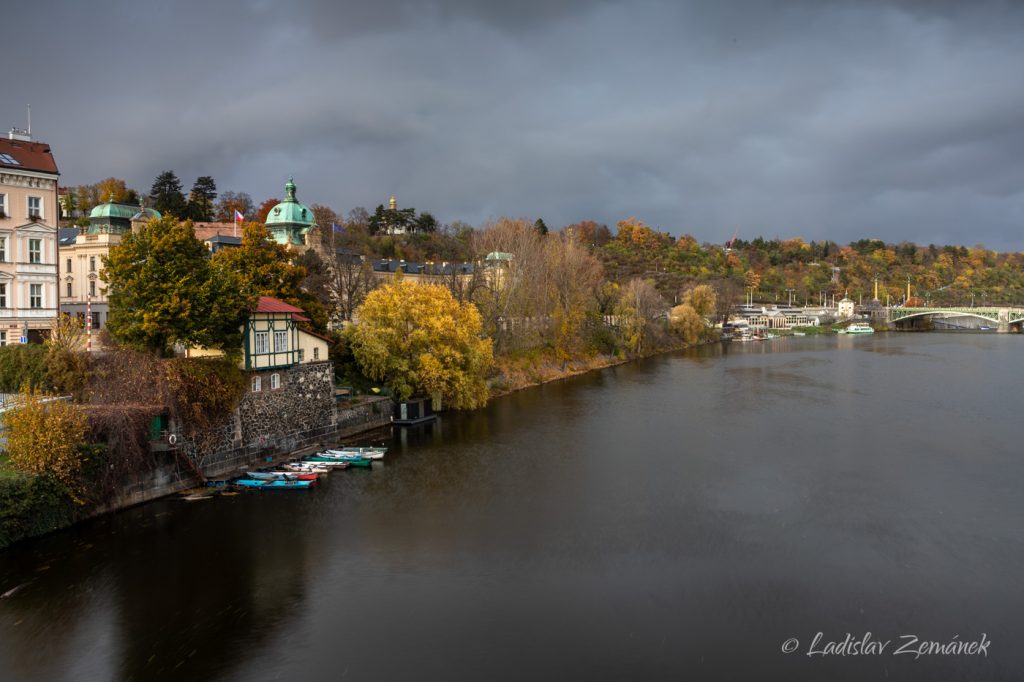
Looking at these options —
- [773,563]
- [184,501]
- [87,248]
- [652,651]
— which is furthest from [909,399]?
[87,248]

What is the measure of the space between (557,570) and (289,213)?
114ft

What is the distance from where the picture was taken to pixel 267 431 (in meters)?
21.5

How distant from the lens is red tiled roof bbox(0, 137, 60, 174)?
891 inches

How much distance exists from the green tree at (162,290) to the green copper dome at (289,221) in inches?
943

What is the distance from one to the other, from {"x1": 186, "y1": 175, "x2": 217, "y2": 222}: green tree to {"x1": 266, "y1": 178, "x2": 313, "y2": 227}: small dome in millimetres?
24644

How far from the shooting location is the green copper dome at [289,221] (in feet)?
141

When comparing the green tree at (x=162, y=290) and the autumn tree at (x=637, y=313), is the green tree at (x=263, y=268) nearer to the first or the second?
the green tree at (x=162, y=290)

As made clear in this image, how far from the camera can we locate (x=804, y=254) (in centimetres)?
13688

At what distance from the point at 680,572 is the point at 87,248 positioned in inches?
1407

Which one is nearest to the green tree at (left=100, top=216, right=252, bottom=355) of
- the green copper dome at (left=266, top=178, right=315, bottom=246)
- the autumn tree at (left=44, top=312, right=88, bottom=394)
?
the autumn tree at (left=44, top=312, right=88, bottom=394)

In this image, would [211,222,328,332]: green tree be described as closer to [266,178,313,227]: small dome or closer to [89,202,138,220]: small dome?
[89,202,138,220]: small dome

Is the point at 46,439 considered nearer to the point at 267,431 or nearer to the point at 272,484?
the point at 272,484

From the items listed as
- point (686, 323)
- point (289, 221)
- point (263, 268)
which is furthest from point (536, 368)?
point (686, 323)

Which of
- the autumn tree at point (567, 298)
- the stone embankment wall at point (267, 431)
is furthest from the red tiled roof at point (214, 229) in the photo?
the stone embankment wall at point (267, 431)
